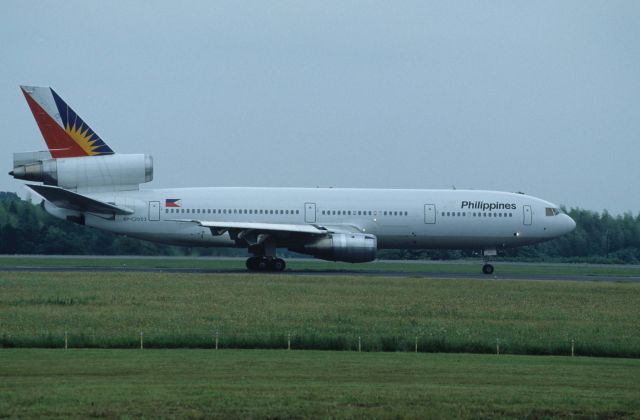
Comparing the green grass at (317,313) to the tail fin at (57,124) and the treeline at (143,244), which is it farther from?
the treeline at (143,244)

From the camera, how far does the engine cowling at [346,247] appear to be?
42156 mm

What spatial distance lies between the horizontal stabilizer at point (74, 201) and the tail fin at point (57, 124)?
2574 millimetres

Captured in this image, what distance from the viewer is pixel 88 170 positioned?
4406cm

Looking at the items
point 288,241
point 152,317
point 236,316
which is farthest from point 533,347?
point 288,241

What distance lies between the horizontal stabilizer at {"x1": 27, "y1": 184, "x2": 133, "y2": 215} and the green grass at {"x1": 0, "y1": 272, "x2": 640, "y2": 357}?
3.80 meters

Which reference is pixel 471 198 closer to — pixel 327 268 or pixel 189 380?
pixel 327 268

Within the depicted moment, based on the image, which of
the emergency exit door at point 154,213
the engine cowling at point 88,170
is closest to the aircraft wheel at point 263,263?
the emergency exit door at point 154,213

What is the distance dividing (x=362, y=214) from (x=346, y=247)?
12.8 ft

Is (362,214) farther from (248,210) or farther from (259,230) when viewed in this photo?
(259,230)

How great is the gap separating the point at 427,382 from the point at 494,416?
Answer: 2794mm

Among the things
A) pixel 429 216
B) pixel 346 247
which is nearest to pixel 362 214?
pixel 429 216

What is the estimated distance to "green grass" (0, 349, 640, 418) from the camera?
13.1 metres

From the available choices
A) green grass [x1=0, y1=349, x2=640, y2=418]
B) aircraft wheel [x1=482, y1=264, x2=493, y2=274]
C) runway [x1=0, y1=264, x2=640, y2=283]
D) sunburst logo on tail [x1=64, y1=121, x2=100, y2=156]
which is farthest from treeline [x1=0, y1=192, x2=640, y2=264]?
green grass [x1=0, y1=349, x2=640, y2=418]

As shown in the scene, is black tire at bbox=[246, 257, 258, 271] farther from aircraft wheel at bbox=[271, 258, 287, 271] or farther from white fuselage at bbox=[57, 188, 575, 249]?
white fuselage at bbox=[57, 188, 575, 249]
